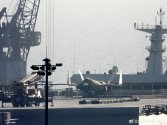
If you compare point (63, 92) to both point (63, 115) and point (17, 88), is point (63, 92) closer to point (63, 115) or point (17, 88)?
point (17, 88)

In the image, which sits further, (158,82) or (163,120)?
(158,82)

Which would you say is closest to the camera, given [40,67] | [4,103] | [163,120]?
[40,67]

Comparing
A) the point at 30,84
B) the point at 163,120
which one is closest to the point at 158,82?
the point at 30,84

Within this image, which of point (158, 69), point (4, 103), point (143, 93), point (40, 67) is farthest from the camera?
point (158, 69)

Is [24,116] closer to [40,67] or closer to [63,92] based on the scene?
A: [40,67]

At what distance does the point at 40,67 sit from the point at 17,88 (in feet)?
198

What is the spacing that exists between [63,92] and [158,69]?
1850 centimetres

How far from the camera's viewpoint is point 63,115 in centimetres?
9925

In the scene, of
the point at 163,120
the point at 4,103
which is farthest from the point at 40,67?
the point at 4,103

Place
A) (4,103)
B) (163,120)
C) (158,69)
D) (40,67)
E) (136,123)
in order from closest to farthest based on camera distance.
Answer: (40,67), (136,123), (163,120), (4,103), (158,69)

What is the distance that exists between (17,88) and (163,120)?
30534mm

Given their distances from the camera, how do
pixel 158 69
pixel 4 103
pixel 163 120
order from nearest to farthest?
pixel 163 120, pixel 4 103, pixel 158 69

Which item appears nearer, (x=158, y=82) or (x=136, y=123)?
(x=136, y=123)

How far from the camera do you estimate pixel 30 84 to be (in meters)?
138
